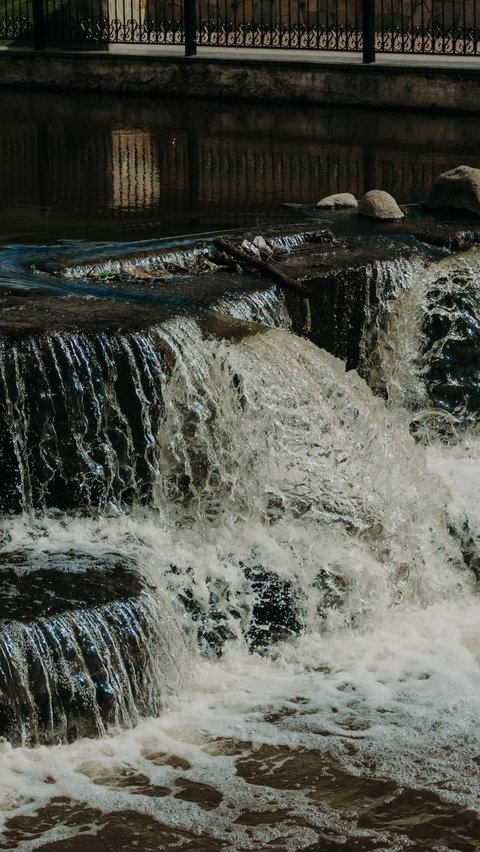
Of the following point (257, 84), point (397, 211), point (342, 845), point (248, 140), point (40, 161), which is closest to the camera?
point (342, 845)

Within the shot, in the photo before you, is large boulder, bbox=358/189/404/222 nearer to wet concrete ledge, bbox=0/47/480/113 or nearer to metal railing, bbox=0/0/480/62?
wet concrete ledge, bbox=0/47/480/113

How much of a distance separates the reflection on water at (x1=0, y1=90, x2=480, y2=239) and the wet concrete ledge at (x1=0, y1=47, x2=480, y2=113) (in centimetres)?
34

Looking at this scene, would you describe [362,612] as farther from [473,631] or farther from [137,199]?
[137,199]

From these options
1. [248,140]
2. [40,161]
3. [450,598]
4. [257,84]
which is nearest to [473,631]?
[450,598]

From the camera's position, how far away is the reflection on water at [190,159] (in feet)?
38.5

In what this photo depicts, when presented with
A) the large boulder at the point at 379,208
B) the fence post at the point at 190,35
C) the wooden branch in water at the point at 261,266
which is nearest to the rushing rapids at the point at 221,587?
the wooden branch in water at the point at 261,266

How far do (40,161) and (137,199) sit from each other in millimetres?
2377

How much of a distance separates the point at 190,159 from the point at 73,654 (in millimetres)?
9296

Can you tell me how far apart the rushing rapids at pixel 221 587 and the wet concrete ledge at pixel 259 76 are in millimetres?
9277

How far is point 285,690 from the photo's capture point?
21.1ft

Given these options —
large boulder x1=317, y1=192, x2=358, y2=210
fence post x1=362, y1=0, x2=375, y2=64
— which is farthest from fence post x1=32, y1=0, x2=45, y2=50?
large boulder x1=317, y1=192, x2=358, y2=210

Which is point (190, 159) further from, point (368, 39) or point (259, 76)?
point (368, 39)

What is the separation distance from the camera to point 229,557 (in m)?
7.10

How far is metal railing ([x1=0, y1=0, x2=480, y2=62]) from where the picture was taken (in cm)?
2041
